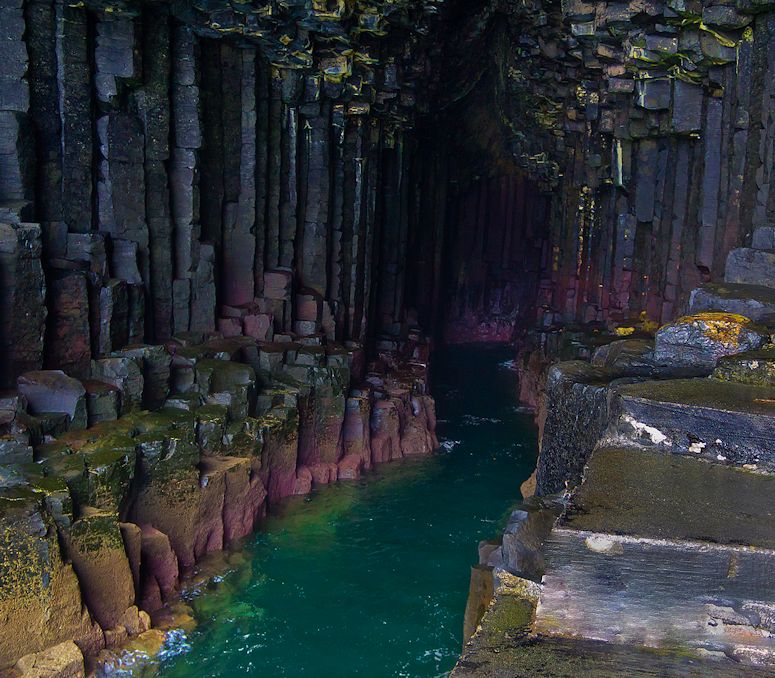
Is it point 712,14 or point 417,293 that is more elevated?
point 712,14

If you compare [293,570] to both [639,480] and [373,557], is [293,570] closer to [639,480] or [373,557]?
[373,557]

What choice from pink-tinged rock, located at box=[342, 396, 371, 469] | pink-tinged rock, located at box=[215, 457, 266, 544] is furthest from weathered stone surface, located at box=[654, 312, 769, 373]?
pink-tinged rock, located at box=[342, 396, 371, 469]

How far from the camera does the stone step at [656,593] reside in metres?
3.92

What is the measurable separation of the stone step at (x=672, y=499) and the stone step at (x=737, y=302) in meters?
4.47

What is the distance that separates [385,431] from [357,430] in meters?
0.84

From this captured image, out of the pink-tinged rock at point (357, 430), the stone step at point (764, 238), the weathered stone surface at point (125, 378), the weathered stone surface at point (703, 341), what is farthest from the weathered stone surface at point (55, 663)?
the stone step at point (764, 238)

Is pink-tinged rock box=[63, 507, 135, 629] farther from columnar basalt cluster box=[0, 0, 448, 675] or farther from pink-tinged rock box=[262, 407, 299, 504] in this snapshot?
pink-tinged rock box=[262, 407, 299, 504]

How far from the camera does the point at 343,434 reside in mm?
17406

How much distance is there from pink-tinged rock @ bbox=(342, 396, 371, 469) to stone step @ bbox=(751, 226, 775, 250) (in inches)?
311

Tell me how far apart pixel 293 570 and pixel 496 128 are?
21111 millimetres

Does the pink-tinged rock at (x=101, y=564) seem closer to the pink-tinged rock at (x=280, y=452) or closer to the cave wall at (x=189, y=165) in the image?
the cave wall at (x=189, y=165)

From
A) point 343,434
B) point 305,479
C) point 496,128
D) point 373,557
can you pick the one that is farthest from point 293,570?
point 496,128

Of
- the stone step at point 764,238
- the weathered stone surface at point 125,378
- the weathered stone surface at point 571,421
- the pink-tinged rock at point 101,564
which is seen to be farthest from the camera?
the weathered stone surface at point 125,378

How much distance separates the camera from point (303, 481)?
15859mm
